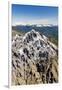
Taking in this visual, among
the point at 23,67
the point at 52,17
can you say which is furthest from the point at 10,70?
the point at 52,17

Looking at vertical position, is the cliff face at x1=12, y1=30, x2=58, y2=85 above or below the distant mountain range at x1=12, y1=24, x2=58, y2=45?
below

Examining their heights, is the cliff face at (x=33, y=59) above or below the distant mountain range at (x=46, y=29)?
below

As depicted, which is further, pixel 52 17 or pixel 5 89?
pixel 52 17

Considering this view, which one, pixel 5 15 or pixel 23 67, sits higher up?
pixel 5 15


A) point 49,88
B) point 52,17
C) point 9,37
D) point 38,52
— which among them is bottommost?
point 49,88

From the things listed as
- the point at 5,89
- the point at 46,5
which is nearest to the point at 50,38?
the point at 46,5

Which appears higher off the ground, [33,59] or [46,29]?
[46,29]

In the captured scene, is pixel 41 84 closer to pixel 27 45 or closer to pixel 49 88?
pixel 49 88
